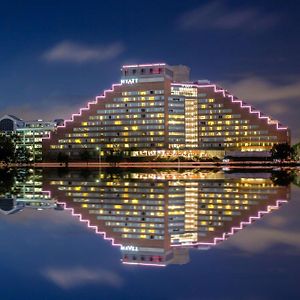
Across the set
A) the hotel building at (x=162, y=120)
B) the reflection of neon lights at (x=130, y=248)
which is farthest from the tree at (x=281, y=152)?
the reflection of neon lights at (x=130, y=248)

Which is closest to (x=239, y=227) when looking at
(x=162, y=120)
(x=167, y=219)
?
(x=167, y=219)

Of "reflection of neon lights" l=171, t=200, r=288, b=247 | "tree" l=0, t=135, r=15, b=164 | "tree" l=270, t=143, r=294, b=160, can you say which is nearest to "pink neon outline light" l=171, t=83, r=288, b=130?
"tree" l=270, t=143, r=294, b=160

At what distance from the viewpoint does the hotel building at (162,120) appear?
17150cm

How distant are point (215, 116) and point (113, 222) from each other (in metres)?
159

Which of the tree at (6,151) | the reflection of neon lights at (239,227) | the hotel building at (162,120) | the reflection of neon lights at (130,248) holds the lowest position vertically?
the reflection of neon lights at (130,248)

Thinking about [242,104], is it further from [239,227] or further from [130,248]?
[130,248]

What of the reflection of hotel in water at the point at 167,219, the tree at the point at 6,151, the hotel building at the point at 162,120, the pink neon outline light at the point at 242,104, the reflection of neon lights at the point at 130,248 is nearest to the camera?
the reflection of neon lights at the point at 130,248

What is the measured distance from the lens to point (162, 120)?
573 ft

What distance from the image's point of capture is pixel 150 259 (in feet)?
37.0

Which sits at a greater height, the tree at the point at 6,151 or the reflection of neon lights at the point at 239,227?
the tree at the point at 6,151

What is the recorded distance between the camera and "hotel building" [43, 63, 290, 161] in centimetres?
17150

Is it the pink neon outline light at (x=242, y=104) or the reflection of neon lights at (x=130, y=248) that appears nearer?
the reflection of neon lights at (x=130, y=248)

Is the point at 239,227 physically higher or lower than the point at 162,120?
lower

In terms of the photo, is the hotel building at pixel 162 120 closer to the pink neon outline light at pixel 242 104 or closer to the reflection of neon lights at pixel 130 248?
the pink neon outline light at pixel 242 104
